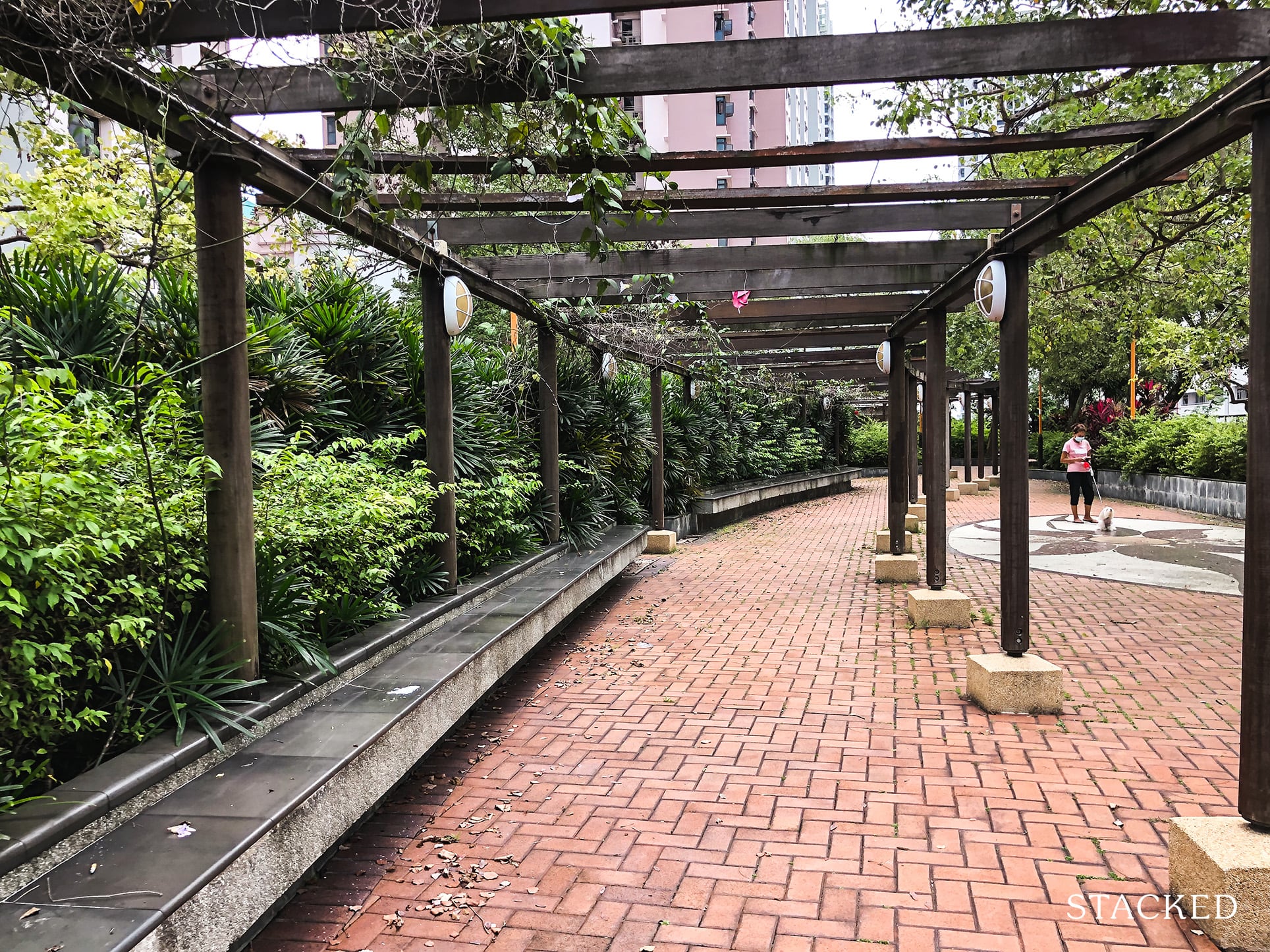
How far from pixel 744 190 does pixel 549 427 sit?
3.28 meters

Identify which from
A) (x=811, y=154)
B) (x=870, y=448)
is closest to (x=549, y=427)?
(x=811, y=154)

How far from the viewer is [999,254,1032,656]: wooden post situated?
4.86 m

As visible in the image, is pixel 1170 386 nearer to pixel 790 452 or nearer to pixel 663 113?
pixel 790 452

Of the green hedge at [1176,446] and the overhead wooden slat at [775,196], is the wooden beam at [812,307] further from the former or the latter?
the green hedge at [1176,446]

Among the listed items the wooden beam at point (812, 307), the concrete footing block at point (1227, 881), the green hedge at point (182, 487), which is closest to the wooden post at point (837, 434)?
the wooden beam at point (812, 307)

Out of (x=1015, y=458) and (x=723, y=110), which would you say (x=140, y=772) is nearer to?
(x=1015, y=458)

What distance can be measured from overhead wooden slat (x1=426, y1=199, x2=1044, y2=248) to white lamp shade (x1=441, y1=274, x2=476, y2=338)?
515 mm

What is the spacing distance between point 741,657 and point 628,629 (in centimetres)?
135

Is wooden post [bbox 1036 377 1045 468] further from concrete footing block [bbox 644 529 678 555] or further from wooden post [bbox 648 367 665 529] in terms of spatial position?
concrete footing block [bbox 644 529 678 555]

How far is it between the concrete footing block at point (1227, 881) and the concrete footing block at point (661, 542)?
9.06 metres

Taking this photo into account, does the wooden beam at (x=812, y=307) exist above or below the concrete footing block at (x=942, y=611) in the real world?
above

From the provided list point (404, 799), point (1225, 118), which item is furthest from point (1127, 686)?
point (404, 799)

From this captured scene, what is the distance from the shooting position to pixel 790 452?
2062cm

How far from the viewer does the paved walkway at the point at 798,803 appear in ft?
9.00
